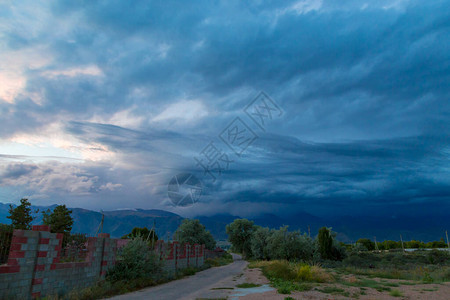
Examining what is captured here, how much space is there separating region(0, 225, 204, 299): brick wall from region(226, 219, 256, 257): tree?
52.6 m

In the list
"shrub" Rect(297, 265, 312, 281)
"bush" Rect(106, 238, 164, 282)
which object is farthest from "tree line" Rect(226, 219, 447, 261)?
"bush" Rect(106, 238, 164, 282)

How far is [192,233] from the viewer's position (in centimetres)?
5278

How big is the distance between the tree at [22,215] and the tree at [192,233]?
982 inches

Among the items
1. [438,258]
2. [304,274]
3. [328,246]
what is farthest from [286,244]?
[438,258]

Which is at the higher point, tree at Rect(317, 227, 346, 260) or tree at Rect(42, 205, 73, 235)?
tree at Rect(42, 205, 73, 235)

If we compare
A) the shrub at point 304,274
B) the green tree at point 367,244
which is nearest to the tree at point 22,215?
the shrub at point 304,274

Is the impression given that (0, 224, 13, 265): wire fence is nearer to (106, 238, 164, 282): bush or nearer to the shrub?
(106, 238, 164, 282): bush

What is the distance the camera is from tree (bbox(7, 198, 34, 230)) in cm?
3228

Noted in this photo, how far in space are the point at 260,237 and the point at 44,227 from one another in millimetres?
39970

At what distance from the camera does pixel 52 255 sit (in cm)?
979

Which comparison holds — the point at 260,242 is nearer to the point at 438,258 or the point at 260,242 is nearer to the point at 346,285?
the point at 438,258

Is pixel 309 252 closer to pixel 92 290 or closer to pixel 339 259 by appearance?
pixel 339 259

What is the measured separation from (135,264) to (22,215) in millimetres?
26078

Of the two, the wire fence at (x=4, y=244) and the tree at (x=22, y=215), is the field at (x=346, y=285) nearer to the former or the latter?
the wire fence at (x=4, y=244)
